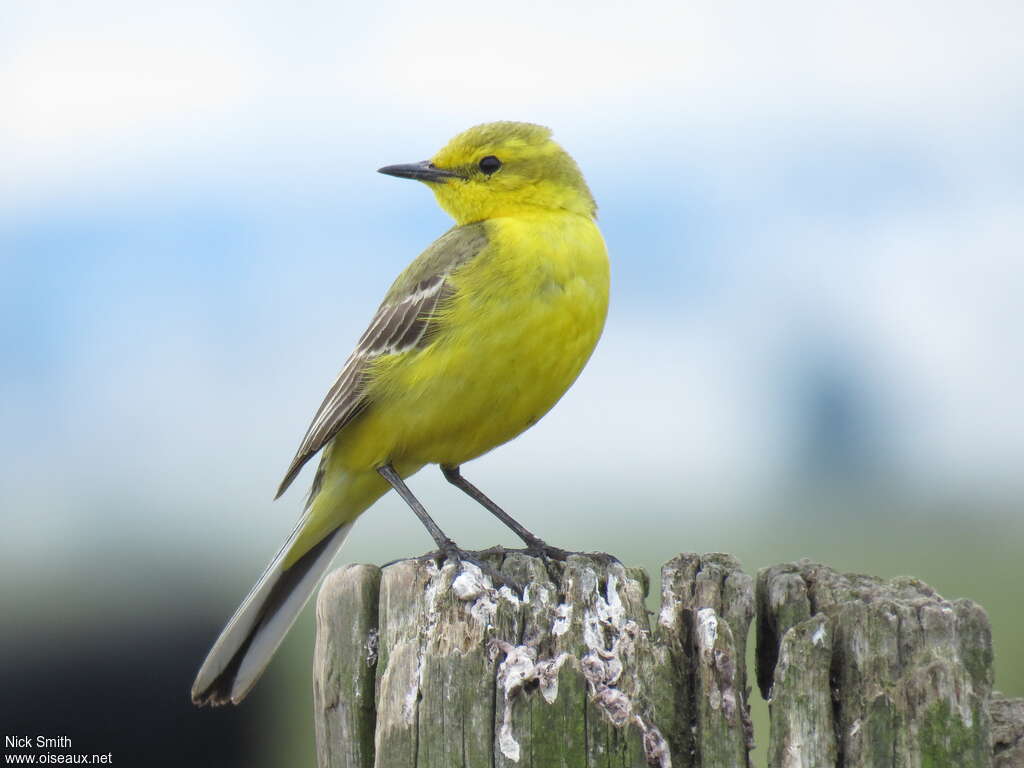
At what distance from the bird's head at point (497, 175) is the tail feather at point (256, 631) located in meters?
2.22

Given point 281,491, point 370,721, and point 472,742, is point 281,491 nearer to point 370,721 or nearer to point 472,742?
point 370,721

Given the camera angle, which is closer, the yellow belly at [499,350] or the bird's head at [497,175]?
the yellow belly at [499,350]

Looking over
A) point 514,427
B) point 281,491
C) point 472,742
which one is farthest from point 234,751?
point 472,742

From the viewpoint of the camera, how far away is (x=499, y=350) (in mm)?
6750

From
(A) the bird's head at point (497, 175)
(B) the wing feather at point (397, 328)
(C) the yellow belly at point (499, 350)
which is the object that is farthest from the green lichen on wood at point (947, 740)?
(A) the bird's head at point (497, 175)

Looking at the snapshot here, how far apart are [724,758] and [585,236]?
352 cm

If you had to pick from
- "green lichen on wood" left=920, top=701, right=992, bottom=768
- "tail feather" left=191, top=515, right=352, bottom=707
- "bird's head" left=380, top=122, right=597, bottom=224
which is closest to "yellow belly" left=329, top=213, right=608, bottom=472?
"bird's head" left=380, top=122, right=597, bottom=224

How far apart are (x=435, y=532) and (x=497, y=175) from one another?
2.32 meters

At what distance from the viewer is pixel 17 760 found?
302 inches

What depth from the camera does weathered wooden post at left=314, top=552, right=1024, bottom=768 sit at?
429cm

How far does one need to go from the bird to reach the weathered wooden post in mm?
1217

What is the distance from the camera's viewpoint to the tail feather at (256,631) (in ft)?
20.9

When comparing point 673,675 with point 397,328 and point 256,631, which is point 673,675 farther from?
point 397,328

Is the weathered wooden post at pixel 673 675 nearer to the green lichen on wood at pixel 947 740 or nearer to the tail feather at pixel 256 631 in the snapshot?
the green lichen on wood at pixel 947 740
